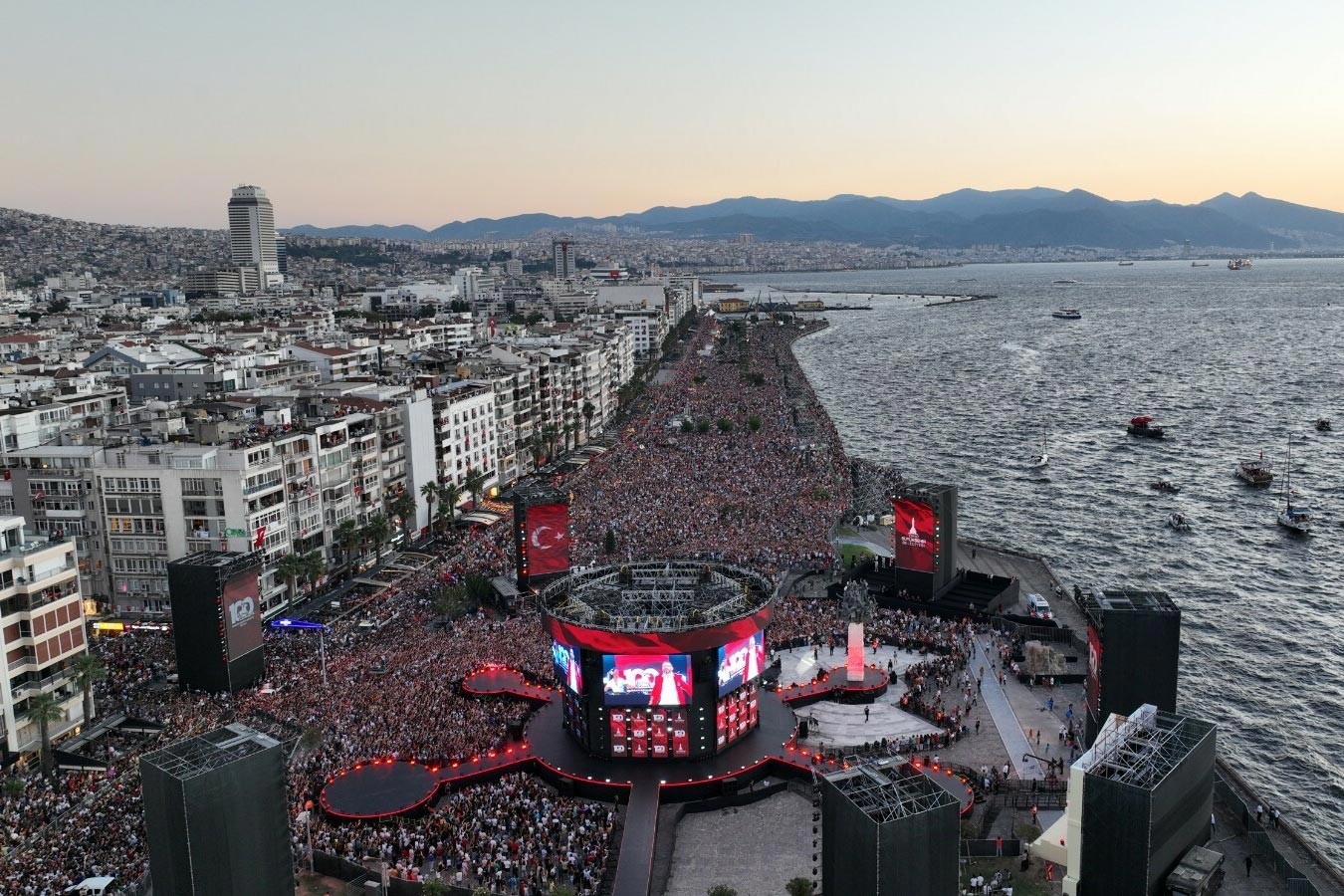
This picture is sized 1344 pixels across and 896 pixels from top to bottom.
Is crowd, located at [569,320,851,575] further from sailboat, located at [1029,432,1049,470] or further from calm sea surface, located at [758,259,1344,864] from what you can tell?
sailboat, located at [1029,432,1049,470]

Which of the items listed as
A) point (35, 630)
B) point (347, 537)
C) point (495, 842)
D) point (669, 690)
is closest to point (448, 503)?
point (347, 537)

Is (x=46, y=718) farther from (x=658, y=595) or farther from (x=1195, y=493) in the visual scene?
(x=1195, y=493)

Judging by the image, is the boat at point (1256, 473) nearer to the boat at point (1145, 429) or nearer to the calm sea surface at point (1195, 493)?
the calm sea surface at point (1195, 493)

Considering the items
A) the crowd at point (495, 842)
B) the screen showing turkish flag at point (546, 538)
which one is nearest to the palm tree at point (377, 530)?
the screen showing turkish flag at point (546, 538)

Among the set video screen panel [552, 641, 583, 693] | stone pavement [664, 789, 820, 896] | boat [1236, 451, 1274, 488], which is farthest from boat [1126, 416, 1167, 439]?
video screen panel [552, 641, 583, 693]

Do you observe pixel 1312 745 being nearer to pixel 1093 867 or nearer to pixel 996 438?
pixel 1093 867

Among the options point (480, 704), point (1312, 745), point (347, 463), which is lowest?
point (1312, 745)

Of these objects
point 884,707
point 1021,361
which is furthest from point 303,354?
point 1021,361

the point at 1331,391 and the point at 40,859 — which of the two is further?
the point at 1331,391

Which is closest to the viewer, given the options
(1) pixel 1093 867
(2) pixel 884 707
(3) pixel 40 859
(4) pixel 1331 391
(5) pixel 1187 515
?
(1) pixel 1093 867
